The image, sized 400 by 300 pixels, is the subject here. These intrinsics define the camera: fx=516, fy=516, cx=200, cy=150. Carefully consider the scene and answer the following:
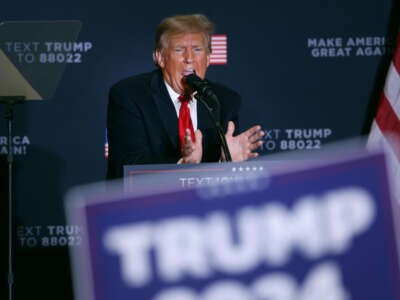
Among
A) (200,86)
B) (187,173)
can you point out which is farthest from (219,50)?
(187,173)

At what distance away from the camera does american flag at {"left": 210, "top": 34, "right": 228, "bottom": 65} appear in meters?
3.03

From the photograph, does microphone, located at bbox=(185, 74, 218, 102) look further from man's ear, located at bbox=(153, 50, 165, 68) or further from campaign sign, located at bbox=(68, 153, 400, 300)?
campaign sign, located at bbox=(68, 153, 400, 300)

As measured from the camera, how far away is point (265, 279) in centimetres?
61

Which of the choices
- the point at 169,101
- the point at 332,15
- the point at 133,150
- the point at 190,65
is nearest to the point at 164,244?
the point at 133,150

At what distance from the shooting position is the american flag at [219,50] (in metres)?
3.03

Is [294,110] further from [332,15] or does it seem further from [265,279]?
[265,279]

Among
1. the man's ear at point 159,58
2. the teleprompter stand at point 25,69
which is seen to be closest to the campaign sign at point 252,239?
the man's ear at point 159,58

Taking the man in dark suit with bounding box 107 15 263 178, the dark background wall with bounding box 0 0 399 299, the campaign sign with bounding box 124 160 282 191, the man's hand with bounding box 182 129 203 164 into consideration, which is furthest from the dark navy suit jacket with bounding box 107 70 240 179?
the dark background wall with bounding box 0 0 399 299

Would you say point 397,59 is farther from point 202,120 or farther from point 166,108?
point 166,108

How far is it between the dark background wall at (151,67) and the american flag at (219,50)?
3 centimetres

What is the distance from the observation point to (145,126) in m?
2.00

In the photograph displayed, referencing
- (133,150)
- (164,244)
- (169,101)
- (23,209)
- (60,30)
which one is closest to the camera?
(164,244)

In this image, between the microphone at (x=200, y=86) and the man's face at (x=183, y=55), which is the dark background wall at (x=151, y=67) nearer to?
the man's face at (x=183, y=55)

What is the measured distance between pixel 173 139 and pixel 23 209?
1.41 m
